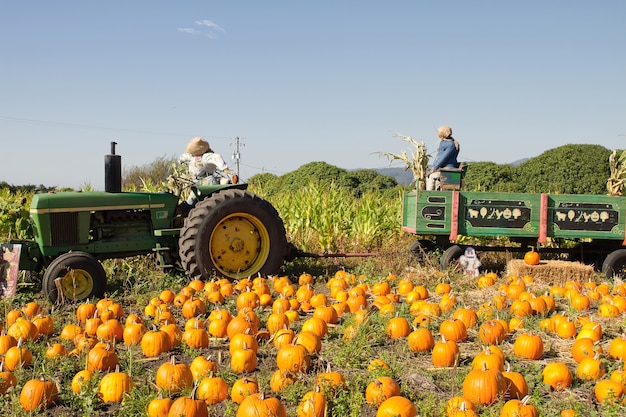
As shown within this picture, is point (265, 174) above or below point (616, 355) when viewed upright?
above

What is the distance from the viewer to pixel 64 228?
6.74 m

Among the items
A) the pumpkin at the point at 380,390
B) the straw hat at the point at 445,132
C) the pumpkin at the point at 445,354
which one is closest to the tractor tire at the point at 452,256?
the straw hat at the point at 445,132

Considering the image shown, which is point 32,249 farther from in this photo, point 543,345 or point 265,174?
point 265,174

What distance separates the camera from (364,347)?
15.2 ft

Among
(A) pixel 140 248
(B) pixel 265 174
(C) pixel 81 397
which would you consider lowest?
(C) pixel 81 397

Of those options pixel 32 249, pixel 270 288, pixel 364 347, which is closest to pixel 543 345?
pixel 364 347

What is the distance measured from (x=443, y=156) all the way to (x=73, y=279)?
551 cm

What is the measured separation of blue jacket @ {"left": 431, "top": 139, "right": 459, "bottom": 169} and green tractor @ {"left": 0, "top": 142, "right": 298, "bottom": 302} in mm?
2657

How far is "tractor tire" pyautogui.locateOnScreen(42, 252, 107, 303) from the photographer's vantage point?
19.6ft

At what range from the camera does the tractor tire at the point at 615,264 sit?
8359 mm

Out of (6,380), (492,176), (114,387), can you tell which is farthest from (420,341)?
(492,176)

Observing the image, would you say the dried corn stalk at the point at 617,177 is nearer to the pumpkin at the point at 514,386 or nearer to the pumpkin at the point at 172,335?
the pumpkin at the point at 514,386

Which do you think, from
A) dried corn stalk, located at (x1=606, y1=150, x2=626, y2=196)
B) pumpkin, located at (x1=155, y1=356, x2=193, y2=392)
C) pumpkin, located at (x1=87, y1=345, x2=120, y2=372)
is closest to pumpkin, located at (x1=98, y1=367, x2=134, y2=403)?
pumpkin, located at (x1=155, y1=356, x2=193, y2=392)

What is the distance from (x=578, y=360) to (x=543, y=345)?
1.21 ft
